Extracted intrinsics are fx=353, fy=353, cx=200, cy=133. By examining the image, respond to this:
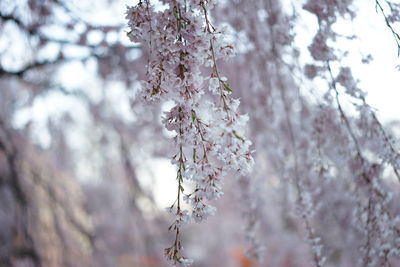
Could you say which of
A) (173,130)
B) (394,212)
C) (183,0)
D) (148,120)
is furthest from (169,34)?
(148,120)

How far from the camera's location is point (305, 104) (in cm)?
209

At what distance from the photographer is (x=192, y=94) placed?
843mm

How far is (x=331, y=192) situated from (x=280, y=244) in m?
4.35

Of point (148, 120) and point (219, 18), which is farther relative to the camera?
point (148, 120)

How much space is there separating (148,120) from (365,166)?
8.66 feet

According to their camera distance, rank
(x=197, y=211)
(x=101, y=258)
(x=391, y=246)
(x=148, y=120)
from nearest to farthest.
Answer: (x=197, y=211) < (x=391, y=246) < (x=101, y=258) < (x=148, y=120)

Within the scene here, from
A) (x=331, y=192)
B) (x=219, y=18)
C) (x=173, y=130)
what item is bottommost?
(x=173, y=130)

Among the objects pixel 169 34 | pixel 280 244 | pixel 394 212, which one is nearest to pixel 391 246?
→ pixel 394 212

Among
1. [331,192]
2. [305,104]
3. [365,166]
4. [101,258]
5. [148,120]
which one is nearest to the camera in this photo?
[365,166]

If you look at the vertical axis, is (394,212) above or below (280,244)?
below

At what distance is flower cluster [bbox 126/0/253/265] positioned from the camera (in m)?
0.79

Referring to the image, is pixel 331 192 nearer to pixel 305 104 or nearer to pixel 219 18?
pixel 305 104

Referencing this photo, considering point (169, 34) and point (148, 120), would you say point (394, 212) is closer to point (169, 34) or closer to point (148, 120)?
point (169, 34)

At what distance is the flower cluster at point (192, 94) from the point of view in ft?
2.61
